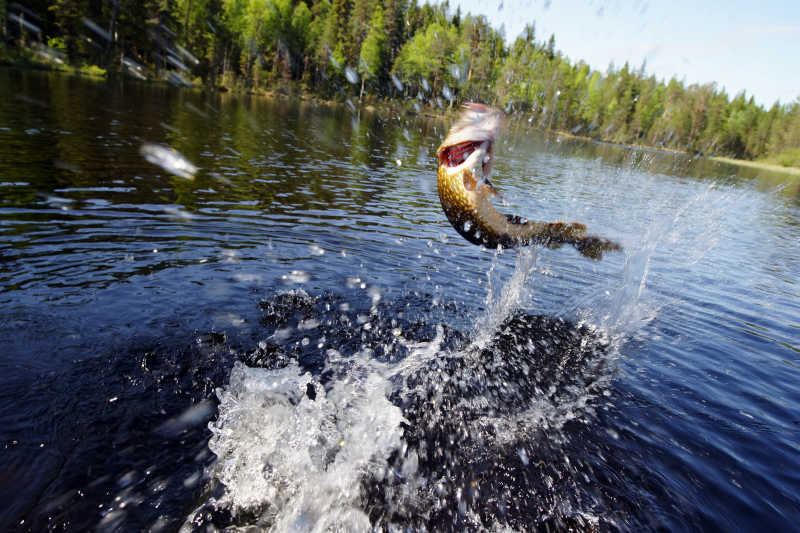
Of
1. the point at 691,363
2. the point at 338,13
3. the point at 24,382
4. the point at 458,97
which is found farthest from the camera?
the point at 458,97

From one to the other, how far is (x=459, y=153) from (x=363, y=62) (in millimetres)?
86533

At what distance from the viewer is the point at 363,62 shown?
3132 inches

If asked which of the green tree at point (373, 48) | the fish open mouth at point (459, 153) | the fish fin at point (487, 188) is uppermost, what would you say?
the green tree at point (373, 48)

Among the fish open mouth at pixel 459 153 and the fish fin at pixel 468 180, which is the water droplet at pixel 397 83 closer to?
the fish open mouth at pixel 459 153

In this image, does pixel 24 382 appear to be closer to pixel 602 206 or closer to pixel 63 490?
pixel 63 490

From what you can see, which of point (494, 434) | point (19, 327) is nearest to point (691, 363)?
point (494, 434)

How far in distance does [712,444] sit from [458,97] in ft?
304

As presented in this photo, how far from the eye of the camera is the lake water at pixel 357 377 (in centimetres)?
328

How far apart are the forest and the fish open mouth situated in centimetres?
3611

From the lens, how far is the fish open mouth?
3760 mm

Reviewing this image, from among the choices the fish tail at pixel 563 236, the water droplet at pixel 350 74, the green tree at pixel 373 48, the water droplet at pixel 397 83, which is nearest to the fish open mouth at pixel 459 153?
the fish tail at pixel 563 236

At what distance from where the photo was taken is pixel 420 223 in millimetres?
12188

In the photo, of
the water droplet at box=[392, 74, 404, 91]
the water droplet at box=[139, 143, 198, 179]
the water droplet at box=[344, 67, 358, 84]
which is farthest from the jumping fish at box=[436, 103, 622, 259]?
the water droplet at box=[392, 74, 404, 91]

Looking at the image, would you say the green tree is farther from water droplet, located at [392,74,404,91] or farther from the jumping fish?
the jumping fish
